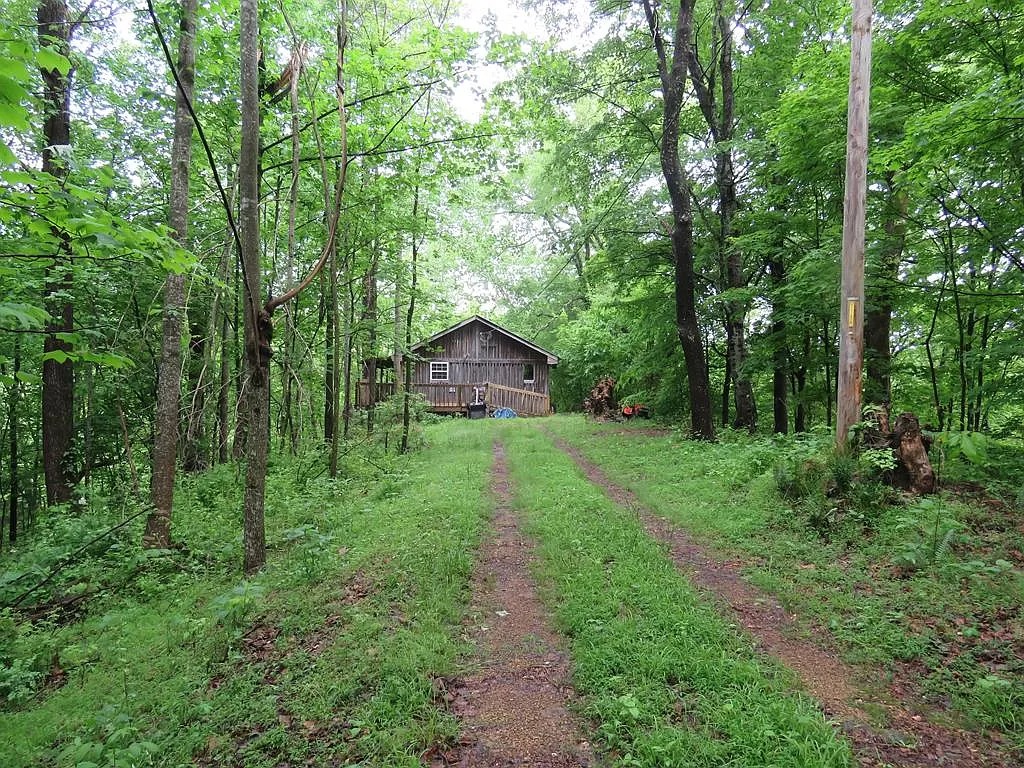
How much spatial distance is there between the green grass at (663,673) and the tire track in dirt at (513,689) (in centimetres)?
18

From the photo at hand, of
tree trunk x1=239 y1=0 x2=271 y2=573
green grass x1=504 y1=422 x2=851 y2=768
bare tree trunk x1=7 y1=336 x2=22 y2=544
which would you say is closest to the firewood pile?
green grass x1=504 y1=422 x2=851 y2=768

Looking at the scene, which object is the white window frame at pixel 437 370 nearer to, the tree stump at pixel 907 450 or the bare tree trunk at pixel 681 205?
the bare tree trunk at pixel 681 205

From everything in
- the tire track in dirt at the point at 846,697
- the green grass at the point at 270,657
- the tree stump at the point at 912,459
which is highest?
the tree stump at the point at 912,459

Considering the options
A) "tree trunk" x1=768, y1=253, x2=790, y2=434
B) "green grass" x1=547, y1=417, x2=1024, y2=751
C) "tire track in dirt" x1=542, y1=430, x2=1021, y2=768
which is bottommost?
"tire track in dirt" x1=542, y1=430, x2=1021, y2=768

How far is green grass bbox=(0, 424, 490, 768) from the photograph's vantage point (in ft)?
9.66

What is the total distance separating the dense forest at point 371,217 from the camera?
5.02 metres

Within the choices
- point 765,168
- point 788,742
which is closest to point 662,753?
point 788,742

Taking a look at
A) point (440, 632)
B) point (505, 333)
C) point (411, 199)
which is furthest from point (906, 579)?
point (505, 333)

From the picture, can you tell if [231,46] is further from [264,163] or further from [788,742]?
[788,742]

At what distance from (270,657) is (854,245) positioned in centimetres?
839

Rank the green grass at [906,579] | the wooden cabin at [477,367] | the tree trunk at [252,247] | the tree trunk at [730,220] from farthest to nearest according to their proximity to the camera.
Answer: the wooden cabin at [477,367] → the tree trunk at [730,220] → the tree trunk at [252,247] → the green grass at [906,579]

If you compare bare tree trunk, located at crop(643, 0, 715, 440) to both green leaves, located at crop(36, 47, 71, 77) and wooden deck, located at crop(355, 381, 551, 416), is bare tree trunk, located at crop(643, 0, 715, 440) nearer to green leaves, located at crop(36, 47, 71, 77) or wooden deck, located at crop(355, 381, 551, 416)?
green leaves, located at crop(36, 47, 71, 77)

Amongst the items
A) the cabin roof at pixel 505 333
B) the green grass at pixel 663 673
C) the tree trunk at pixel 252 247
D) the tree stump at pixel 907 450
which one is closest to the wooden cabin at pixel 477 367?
the cabin roof at pixel 505 333

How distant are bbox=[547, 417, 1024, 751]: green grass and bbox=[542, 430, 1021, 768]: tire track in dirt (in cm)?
19
